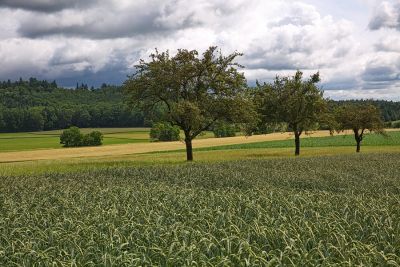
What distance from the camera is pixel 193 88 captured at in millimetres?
43219

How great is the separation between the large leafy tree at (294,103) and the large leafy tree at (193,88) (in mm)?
9245

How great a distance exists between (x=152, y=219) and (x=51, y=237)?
2408mm

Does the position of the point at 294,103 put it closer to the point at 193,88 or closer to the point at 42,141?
the point at 193,88

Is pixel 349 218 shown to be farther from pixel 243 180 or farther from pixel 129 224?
pixel 243 180

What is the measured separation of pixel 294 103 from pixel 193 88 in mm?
14634

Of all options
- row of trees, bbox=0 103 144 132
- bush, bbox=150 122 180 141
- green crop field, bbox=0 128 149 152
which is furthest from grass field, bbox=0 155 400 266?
row of trees, bbox=0 103 144 132

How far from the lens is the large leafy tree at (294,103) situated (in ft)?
173

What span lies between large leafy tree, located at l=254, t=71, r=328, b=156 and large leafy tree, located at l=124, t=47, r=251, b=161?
9245 millimetres

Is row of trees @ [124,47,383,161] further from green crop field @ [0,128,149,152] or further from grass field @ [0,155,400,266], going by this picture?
green crop field @ [0,128,149,152]

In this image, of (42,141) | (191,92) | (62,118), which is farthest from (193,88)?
(62,118)

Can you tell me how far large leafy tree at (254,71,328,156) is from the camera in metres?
52.7

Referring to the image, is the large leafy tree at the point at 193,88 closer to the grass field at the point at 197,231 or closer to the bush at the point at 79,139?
the grass field at the point at 197,231

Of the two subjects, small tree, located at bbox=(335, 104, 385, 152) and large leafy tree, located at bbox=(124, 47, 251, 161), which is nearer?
large leafy tree, located at bbox=(124, 47, 251, 161)

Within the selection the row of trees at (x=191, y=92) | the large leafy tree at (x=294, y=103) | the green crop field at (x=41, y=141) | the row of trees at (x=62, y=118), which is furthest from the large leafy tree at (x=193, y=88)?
the row of trees at (x=62, y=118)
